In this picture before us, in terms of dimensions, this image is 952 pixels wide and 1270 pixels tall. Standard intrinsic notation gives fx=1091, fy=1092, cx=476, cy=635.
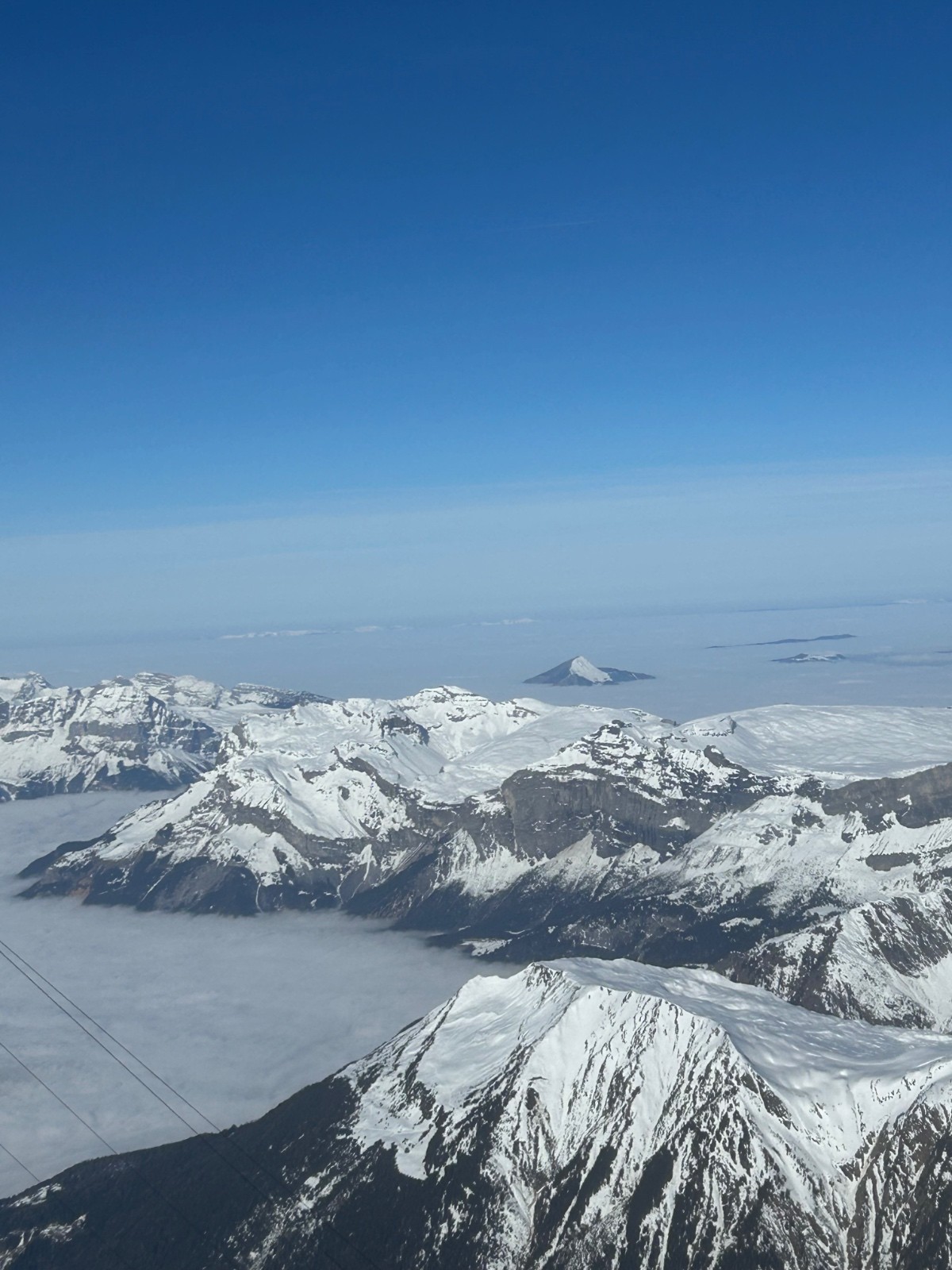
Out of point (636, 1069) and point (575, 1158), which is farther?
point (636, 1069)

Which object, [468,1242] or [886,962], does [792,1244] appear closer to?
[468,1242]

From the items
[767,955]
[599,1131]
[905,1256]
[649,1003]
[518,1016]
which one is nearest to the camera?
[905,1256]

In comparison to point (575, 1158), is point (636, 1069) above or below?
above

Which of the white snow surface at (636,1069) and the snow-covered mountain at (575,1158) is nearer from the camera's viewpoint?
the snow-covered mountain at (575,1158)

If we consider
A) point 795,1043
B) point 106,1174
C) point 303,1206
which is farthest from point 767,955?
point 106,1174

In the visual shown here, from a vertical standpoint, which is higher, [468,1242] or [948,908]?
[948,908]

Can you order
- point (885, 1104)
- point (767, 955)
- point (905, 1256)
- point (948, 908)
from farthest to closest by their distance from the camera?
point (948, 908) → point (767, 955) → point (885, 1104) → point (905, 1256)

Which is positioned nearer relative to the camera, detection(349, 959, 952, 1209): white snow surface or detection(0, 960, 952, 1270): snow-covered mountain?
detection(0, 960, 952, 1270): snow-covered mountain

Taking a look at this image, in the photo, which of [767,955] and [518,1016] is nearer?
[518,1016]
